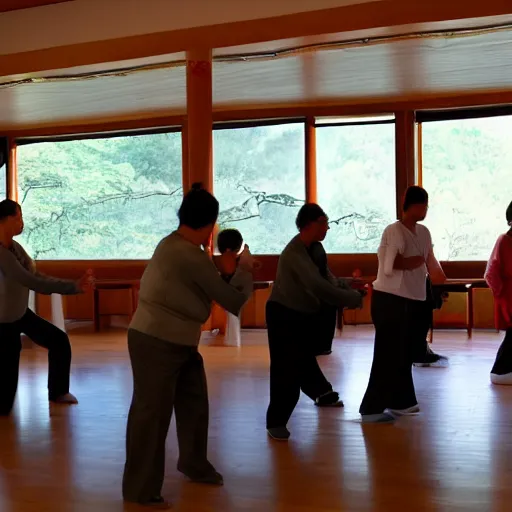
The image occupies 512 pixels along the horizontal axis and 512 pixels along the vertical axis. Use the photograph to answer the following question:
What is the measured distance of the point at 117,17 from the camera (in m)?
6.84

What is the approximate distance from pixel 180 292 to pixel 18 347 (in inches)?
89.4

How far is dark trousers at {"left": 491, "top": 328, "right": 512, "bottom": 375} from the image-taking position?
5605mm

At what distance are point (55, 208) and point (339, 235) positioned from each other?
4.47 meters

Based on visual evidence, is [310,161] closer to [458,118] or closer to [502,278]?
[458,118]

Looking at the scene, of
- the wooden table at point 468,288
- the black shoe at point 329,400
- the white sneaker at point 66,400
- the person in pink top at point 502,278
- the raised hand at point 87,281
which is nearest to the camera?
the raised hand at point 87,281

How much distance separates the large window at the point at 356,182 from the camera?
10055mm

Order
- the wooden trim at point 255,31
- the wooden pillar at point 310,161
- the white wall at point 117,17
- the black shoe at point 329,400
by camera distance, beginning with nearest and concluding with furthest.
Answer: the black shoe at point 329,400 < the wooden trim at point 255,31 < the white wall at point 117,17 < the wooden pillar at point 310,161

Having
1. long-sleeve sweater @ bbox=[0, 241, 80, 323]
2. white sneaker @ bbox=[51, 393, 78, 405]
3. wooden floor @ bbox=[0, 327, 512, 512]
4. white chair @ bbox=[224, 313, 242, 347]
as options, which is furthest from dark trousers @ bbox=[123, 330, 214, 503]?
white chair @ bbox=[224, 313, 242, 347]

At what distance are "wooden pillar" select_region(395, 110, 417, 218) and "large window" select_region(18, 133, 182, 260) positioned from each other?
309cm

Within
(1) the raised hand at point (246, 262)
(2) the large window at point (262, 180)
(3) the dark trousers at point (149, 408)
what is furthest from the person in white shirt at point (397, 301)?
(2) the large window at point (262, 180)

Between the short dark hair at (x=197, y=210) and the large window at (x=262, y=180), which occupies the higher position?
the large window at (x=262, y=180)

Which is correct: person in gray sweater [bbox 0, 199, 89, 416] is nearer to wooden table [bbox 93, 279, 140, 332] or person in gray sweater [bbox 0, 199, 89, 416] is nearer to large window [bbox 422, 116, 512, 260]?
wooden table [bbox 93, 279, 140, 332]

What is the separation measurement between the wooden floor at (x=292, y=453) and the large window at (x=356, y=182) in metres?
4.16

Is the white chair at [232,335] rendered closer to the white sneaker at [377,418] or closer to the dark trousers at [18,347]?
the dark trousers at [18,347]
